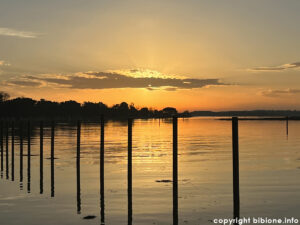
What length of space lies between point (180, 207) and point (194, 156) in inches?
900

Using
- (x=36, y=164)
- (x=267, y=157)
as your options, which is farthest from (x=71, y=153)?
(x=267, y=157)

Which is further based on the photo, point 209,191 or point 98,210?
point 209,191

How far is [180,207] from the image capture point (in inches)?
781

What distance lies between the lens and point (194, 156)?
42469 millimetres

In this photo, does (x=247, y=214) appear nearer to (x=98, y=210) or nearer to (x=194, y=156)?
(x=98, y=210)

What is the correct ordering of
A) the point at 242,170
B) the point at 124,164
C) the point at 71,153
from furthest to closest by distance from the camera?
the point at 71,153
the point at 124,164
the point at 242,170

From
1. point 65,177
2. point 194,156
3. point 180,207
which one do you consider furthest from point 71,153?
point 180,207

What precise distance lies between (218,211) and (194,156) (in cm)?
2367

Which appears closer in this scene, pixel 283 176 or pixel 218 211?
pixel 218 211

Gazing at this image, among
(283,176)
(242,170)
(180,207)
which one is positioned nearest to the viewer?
(180,207)

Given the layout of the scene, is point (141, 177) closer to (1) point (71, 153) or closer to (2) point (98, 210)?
(2) point (98, 210)

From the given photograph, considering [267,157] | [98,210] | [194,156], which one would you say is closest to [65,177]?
[98,210]

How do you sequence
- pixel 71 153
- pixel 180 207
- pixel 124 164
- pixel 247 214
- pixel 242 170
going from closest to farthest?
1. pixel 247 214
2. pixel 180 207
3. pixel 242 170
4. pixel 124 164
5. pixel 71 153

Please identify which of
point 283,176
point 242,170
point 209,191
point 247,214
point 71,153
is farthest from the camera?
point 71,153
